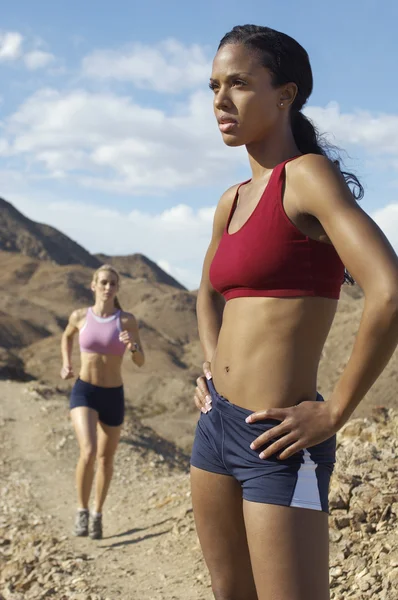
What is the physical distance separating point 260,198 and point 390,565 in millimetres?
2603

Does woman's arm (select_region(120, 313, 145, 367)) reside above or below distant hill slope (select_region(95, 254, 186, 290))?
below

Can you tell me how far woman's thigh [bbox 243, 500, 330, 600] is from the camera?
6.23 feet

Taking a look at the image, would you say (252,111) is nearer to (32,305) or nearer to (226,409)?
(226,409)

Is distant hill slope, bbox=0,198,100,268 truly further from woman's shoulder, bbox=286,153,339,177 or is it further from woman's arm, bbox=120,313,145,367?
woman's shoulder, bbox=286,153,339,177

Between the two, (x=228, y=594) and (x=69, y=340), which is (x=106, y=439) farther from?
(x=228, y=594)

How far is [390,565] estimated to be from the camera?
12.8 feet

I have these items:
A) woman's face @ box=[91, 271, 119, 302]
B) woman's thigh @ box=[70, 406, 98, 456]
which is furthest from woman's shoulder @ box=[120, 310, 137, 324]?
woman's thigh @ box=[70, 406, 98, 456]

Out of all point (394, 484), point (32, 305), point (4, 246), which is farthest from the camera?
point (4, 246)

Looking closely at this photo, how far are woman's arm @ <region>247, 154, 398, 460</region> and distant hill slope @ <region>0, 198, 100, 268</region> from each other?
166ft

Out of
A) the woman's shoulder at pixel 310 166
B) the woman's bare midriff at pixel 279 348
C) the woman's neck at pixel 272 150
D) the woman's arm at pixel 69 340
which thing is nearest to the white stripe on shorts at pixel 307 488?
the woman's bare midriff at pixel 279 348

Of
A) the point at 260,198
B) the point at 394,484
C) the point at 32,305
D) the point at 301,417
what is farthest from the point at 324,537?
the point at 32,305

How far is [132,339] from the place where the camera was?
6168 millimetres

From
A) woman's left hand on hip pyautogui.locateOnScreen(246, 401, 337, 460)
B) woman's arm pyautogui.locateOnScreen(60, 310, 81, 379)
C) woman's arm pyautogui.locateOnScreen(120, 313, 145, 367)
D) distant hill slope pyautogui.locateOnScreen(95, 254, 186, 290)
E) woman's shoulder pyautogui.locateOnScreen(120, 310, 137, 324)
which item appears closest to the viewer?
woman's left hand on hip pyautogui.locateOnScreen(246, 401, 337, 460)

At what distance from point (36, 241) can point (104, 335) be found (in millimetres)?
49674
